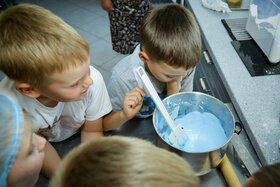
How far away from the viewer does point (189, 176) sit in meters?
0.37

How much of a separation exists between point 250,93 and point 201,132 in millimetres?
229

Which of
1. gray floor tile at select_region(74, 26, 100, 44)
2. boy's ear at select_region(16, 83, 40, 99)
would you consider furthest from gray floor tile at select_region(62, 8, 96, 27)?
boy's ear at select_region(16, 83, 40, 99)

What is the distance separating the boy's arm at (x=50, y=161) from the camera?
662mm

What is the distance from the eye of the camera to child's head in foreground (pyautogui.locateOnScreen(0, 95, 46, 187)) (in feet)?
1.42

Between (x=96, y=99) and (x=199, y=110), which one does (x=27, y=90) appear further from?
(x=199, y=110)

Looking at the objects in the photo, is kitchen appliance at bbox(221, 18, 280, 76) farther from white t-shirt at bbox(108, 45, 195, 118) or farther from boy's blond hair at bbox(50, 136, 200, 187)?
boy's blond hair at bbox(50, 136, 200, 187)

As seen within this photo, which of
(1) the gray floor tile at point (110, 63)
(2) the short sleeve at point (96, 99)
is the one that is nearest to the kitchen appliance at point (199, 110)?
(2) the short sleeve at point (96, 99)

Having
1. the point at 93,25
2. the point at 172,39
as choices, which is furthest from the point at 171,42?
the point at 93,25

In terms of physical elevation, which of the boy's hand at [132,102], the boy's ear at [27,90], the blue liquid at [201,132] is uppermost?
the boy's ear at [27,90]

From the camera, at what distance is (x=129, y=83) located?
88 centimetres

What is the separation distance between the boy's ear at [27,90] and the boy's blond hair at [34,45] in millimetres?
14

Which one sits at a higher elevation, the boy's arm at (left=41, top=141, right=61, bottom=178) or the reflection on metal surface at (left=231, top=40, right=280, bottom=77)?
the reflection on metal surface at (left=231, top=40, right=280, bottom=77)

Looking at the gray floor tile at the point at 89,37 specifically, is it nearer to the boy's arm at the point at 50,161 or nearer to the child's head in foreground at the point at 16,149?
the boy's arm at the point at 50,161

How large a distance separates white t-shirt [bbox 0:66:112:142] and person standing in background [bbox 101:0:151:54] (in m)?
0.96
